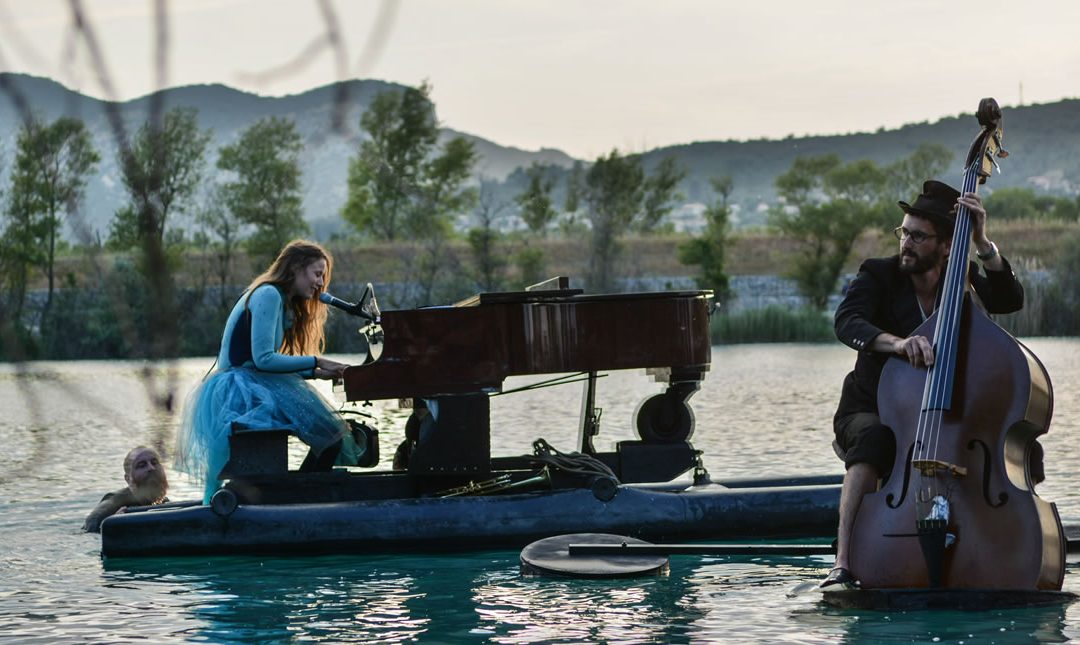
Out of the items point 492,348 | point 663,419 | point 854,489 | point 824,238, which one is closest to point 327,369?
point 492,348

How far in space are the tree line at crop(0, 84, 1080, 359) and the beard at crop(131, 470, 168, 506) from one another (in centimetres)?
89

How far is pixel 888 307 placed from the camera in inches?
227

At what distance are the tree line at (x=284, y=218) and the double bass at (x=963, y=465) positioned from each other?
73.1 inches

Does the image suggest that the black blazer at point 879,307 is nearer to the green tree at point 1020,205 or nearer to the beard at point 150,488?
the beard at point 150,488

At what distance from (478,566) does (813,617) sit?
7.15 feet

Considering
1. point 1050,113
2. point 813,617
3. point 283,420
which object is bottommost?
point 813,617

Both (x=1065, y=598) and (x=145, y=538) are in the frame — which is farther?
(x=145, y=538)

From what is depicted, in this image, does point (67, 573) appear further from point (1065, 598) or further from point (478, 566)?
point (1065, 598)

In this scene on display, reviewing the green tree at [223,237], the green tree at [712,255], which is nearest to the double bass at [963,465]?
the green tree at [223,237]

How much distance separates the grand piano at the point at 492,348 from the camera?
7.52 m

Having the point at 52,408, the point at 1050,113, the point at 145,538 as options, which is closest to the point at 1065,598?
the point at 145,538

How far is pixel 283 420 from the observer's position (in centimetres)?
778

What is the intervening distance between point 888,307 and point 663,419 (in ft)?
10.2

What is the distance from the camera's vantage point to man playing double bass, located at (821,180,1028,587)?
17.9ft
